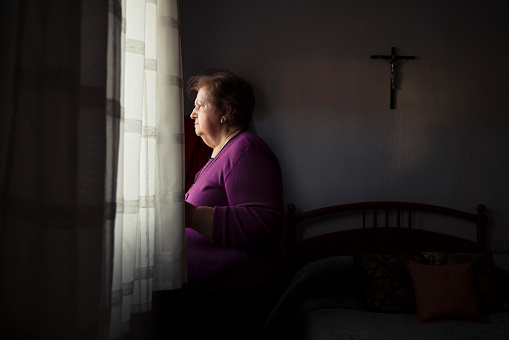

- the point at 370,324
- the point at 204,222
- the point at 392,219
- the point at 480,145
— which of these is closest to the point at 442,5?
the point at 480,145

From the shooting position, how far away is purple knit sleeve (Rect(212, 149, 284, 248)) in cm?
119

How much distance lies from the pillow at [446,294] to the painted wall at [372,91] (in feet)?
2.14

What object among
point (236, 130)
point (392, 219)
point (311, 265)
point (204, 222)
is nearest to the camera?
point (204, 222)

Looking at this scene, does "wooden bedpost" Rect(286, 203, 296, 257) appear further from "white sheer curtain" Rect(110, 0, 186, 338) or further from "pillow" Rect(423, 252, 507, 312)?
"white sheer curtain" Rect(110, 0, 186, 338)

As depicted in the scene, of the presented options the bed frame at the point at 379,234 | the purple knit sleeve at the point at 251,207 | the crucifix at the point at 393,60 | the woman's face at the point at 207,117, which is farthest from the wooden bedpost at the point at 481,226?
the woman's face at the point at 207,117

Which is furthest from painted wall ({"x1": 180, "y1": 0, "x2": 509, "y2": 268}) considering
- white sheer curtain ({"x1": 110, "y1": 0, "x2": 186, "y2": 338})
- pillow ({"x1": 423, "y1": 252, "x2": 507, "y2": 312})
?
white sheer curtain ({"x1": 110, "y1": 0, "x2": 186, "y2": 338})

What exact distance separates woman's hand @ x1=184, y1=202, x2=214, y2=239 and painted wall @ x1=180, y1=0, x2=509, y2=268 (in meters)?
1.16

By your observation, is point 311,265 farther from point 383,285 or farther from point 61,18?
point 61,18

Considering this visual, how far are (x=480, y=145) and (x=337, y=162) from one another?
99 cm

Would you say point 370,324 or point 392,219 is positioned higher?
point 392,219

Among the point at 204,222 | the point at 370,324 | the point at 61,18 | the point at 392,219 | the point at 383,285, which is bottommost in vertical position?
the point at 370,324

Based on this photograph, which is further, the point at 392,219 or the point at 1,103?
the point at 392,219

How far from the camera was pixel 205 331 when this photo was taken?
1.20 meters

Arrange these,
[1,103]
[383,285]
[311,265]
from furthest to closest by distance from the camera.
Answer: [311,265]
[383,285]
[1,103]
